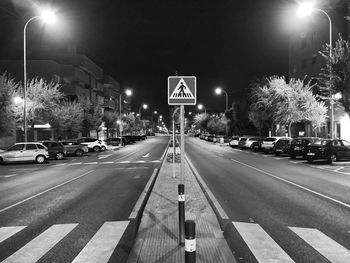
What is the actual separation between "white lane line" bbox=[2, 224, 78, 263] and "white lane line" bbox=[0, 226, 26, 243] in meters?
0.63

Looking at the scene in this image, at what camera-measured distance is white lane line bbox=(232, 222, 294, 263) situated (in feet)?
19.2

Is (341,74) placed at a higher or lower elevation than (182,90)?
higher

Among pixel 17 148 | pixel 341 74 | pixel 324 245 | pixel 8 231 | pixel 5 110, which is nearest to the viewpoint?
pixel 324 245

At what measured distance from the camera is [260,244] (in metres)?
6.61

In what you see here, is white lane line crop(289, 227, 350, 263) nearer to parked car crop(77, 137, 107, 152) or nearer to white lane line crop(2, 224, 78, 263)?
white lane line crop(2, 224, 78, 263)

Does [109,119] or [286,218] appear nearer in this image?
[286,218]

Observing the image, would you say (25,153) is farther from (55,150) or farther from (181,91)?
(181,91)

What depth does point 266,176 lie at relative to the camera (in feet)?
57.2

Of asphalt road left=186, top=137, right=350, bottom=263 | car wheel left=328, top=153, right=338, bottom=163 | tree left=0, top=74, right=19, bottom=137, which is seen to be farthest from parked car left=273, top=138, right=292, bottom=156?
tree left=0, top=74, right=19, bottom=137

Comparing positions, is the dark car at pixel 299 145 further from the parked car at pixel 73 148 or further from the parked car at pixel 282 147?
the parked car at pixel 73 148

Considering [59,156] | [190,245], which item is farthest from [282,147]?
[190,245]

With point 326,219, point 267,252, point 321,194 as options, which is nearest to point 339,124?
point 321,194

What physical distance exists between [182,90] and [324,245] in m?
3.65

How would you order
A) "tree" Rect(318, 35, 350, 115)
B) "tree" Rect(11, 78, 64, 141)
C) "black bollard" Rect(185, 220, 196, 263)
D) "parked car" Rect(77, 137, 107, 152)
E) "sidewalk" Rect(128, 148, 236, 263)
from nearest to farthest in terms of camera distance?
"black bollard" Rect(185, 220, 196, 263)
"sidewalk" Rect(128, 148, 236, 263)
"tree" Rect(318, 35, 350, 115)
"tree" Rect(11, 78, 64, 141)
"parked car" Rect(77, 137, 107, 152)
